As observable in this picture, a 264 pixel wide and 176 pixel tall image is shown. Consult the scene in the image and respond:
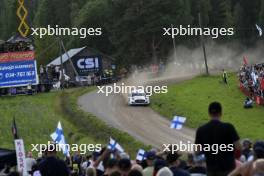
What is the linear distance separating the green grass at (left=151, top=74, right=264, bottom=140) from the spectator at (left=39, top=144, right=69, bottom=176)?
2378 cm

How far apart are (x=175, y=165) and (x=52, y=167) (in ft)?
7.92

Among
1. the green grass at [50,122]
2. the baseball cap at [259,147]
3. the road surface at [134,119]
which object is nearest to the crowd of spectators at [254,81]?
the road surface at [134,119]

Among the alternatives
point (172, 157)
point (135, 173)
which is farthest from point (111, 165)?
point (135, 173)

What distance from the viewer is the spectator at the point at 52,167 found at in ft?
39.8

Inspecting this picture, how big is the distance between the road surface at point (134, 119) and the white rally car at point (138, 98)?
1.39 ft

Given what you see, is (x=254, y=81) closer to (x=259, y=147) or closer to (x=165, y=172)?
(x=259, y=147)

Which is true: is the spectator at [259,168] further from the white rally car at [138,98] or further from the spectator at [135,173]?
the white rally car at [138,98]

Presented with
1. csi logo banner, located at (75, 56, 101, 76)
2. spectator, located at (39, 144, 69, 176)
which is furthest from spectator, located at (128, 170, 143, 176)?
csi logo banner, located at (75, 56, 101, 76)

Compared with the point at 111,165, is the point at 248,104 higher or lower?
higher

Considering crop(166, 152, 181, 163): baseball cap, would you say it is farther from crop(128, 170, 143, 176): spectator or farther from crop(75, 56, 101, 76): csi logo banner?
crop(75, 56, 101, 76): csi logo banner

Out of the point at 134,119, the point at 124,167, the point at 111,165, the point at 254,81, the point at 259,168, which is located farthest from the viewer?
the point at 134,119

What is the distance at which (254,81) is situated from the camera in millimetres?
44594

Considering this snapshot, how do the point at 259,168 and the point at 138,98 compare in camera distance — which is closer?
the point at 259,168

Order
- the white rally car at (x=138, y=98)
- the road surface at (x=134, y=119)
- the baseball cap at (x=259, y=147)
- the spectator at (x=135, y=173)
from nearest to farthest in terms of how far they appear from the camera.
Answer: the spectator at (x=135, y=173), the baseball cap at (x=259, y=147), the road surface at (x=134, y=119), the white rally car at (x=138, y=98)
